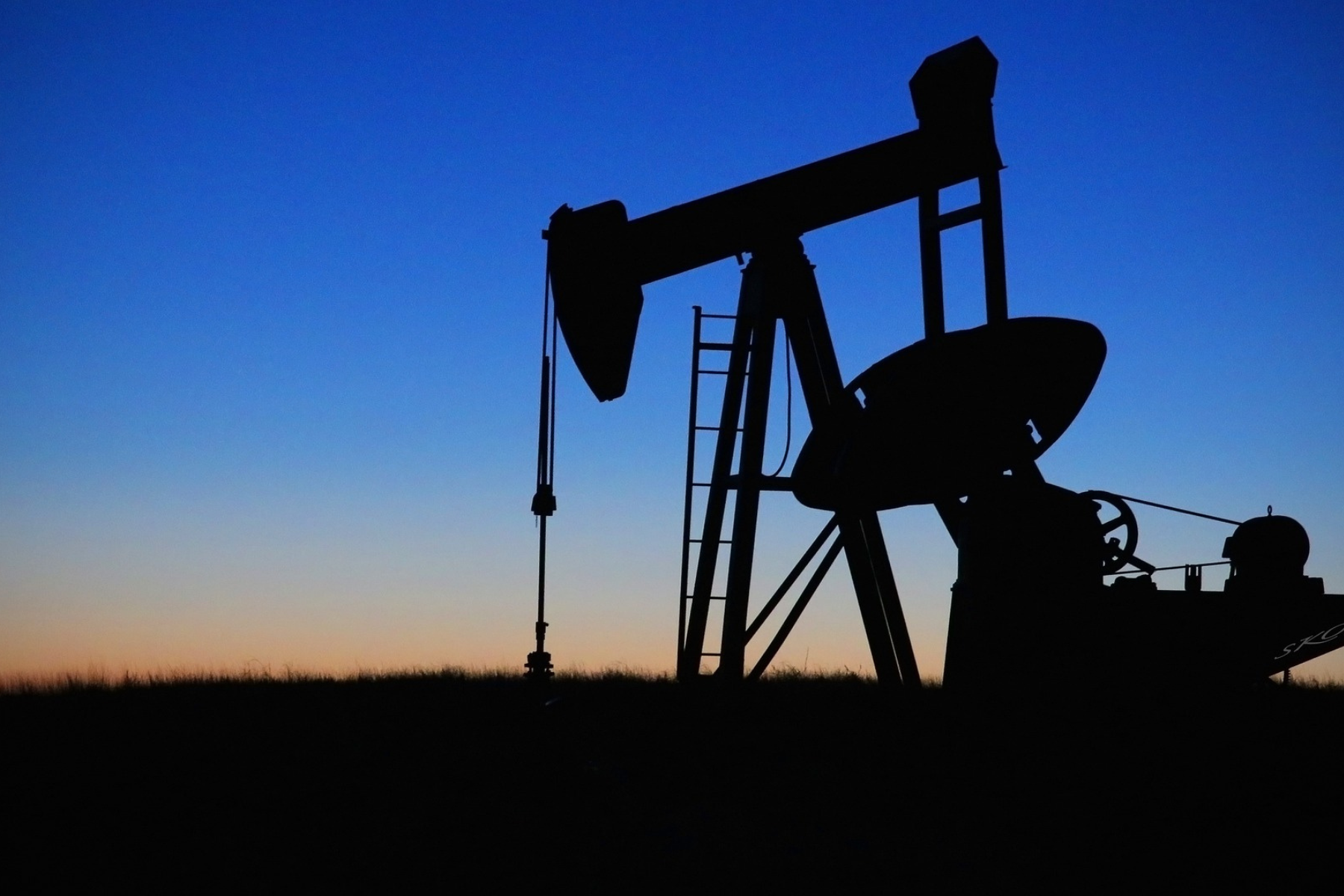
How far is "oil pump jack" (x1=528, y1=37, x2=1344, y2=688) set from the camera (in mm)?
6645

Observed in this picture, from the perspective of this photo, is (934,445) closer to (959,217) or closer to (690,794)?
(959,217)

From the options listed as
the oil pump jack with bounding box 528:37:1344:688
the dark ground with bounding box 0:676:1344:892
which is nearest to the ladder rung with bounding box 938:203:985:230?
the oil pump jack with bounding box 528:37:1344:688

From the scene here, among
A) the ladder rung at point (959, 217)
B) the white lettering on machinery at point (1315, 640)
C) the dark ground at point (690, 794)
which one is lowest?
the dark ground at point (690, 794)

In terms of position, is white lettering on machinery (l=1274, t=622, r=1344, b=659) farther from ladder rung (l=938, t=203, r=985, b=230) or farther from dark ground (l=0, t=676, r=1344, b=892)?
ladder rung (l=938, t=203, r=985, b=230)

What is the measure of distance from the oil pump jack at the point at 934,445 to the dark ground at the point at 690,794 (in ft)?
1.22

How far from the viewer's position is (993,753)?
638 cm

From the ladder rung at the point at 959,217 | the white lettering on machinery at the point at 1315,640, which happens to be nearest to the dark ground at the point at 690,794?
the white lettering on machinery at the point at 1315,640

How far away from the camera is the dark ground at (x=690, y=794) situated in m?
4.77

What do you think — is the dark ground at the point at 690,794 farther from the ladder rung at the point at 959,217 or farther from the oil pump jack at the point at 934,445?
the ladder rung at the point at 959,217

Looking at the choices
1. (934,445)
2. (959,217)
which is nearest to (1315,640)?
(934,445)

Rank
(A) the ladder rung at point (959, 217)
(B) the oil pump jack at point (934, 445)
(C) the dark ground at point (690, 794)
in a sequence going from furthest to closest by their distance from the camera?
1. (A) the ladder rung at point (959, 217)
2. (B) the oil pump jack at point (934, 445)
3. (C) the dark ground at point (690, 794)

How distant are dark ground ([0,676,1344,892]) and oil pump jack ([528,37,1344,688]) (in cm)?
37

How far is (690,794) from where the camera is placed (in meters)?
6.14

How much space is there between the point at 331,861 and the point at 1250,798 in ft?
13.1
